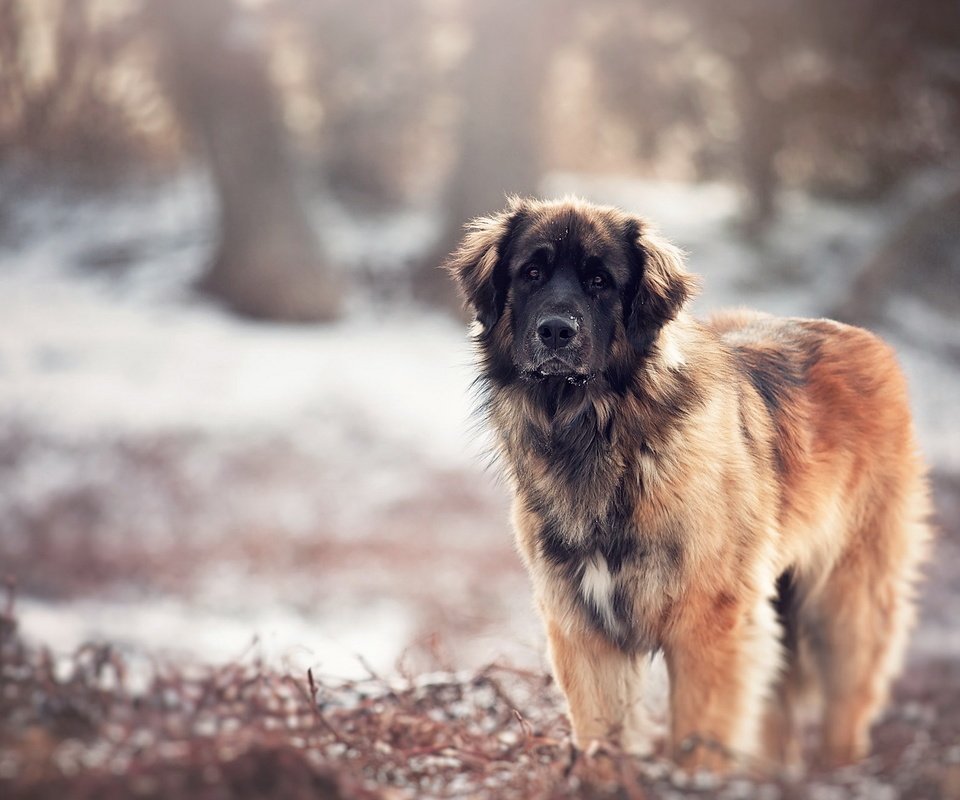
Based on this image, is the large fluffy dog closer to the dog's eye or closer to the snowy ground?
the dog's eye

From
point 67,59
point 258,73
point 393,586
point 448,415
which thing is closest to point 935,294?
point 448,415

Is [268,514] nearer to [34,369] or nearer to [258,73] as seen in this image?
[34,369]

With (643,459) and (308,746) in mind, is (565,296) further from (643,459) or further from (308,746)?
(308,746)

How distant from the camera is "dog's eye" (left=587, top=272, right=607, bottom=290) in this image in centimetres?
332

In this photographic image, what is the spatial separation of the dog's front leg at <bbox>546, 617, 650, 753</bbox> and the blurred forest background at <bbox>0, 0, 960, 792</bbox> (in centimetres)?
293

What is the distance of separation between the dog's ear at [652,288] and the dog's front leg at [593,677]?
1041 millimetres

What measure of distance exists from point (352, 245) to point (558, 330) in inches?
481

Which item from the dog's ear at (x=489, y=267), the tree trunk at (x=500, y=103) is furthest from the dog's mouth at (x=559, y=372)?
the tree trunk at (x=500, y=103)

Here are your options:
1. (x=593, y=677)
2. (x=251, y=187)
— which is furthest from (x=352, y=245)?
(x=593, y=677)

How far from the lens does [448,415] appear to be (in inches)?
404

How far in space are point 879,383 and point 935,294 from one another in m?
9.10

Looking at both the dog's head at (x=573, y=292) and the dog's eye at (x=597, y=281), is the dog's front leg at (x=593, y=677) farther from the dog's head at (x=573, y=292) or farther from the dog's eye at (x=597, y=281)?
the dog's eye at (x=597, y=281)

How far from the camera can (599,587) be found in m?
3.18

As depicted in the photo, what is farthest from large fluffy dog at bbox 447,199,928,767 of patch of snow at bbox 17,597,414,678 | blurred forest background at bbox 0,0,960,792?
blurred forest background at bbox 0,0,960,792
